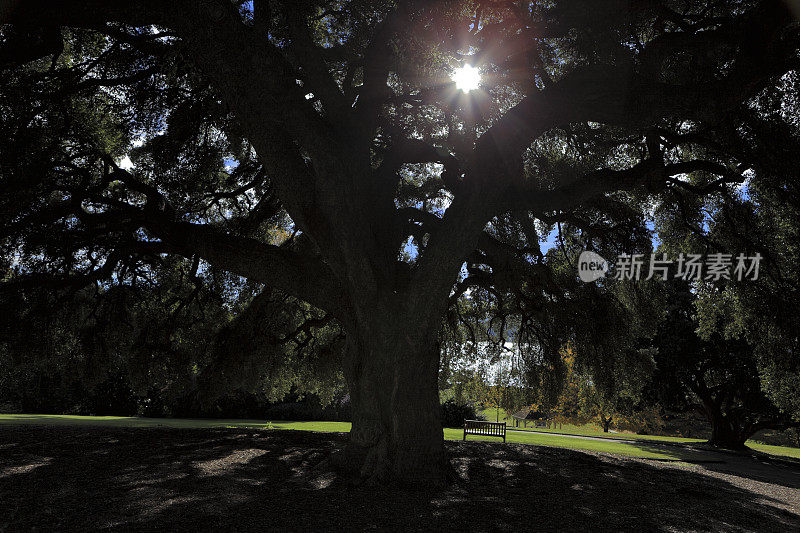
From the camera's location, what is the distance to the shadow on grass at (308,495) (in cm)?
489

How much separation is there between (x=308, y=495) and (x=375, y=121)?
20.7 ft

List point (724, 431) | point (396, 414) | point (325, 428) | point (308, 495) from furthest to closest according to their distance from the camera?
point (724, 431)
point (325, 428)
point (396, 414)
point (308, 495)

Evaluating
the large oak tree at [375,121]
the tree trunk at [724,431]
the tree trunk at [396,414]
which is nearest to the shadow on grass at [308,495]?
the tree trunk at [396,414]

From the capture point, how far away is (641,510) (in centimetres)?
613

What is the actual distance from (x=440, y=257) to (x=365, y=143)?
104 inches

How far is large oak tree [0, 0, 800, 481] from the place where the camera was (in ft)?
23.0

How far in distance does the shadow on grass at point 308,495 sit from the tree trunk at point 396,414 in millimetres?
474

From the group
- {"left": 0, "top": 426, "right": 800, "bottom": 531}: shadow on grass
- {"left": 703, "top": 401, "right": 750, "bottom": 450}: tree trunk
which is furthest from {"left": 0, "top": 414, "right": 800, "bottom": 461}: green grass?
{"left": 0, "top": 426, "right": 800, "bottom": 531}: shadow on grass

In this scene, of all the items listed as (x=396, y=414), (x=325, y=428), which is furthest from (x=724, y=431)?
(x=396, y=414)

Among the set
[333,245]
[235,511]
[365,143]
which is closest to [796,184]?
[365,143]

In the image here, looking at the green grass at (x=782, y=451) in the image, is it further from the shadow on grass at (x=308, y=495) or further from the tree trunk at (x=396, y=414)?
the tree trunk at (x=396, y=414)

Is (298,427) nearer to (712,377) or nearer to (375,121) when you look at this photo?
(375,121)

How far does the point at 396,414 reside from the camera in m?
7.31

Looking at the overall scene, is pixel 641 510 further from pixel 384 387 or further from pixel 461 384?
pixel 461 384
